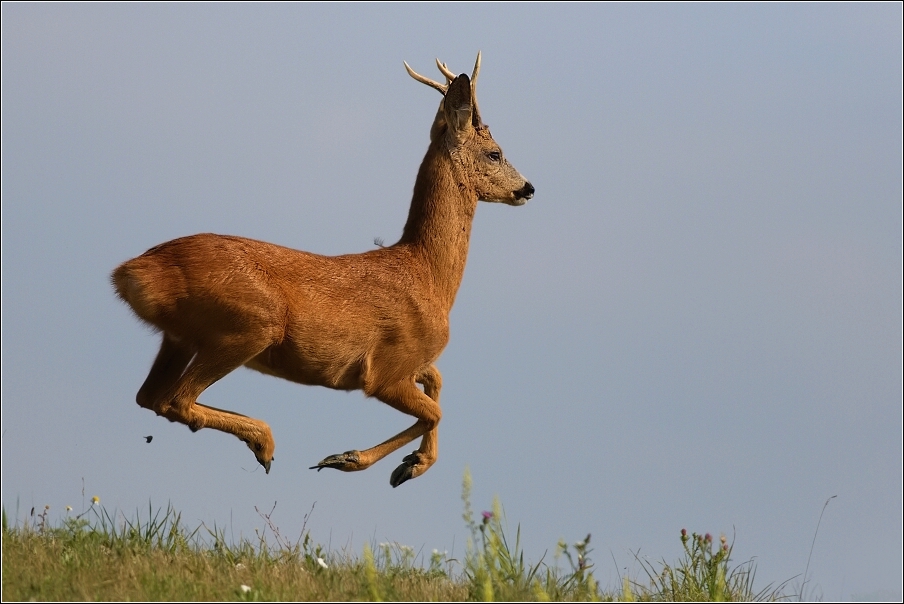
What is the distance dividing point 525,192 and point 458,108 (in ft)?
2.97

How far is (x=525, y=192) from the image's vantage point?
9.86 m

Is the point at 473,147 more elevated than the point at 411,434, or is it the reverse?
the point at 473,147

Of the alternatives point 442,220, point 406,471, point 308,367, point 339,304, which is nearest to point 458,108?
point 442,220

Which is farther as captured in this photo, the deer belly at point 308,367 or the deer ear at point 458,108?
the deer ear at point 458,108

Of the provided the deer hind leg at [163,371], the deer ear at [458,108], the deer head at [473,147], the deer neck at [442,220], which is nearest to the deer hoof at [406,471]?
the deer neck at [442,220]

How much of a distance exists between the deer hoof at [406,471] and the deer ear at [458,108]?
98.7 inches

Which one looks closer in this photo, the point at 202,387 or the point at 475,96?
the point at 202,387

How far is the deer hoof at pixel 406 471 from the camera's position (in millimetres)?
9125

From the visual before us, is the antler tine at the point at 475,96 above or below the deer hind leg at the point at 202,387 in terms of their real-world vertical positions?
above

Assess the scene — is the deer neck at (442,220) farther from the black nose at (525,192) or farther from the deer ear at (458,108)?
the black nose at (525,192)

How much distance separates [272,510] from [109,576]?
4.64 feet

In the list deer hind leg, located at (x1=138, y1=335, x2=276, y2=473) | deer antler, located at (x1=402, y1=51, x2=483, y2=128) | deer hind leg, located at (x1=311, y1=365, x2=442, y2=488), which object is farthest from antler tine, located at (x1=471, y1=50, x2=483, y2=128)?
deer hind leg, located at (x1=138, y1=335, x2=276, y2=473)

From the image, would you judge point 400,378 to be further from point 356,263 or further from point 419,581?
point 419,581

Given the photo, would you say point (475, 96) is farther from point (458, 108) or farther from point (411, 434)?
point (411, 434)
